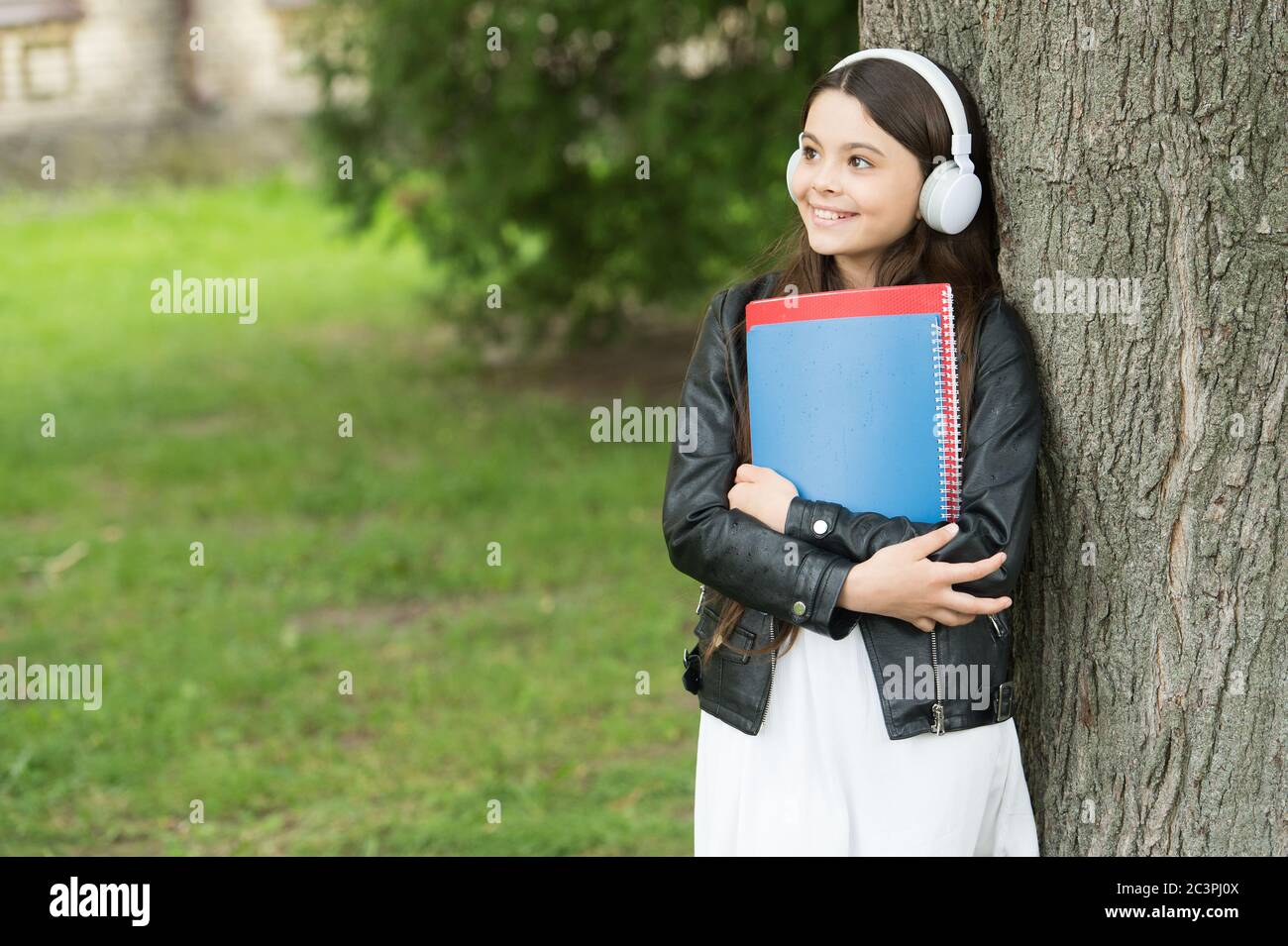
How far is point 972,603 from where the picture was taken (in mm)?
2238

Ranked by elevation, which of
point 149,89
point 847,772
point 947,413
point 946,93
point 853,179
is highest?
point 149,89

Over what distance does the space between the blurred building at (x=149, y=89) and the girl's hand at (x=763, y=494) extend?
1366cm

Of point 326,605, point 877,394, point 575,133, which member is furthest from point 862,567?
point 575,133

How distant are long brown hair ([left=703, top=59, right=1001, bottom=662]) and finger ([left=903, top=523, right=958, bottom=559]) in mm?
204

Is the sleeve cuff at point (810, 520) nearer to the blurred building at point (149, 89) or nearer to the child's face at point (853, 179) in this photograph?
the child's face at point (853, 179)

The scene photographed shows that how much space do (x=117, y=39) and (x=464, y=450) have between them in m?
10.4

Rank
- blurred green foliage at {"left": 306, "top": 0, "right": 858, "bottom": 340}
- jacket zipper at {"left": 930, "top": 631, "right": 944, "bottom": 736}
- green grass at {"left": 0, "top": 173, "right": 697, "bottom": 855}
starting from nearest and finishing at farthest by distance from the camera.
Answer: jacket zipper at {"left": 930, "top": 631, "right": 944, "bottom": 736} → green grass at {"left": 0, "top": 173, "right": 697, "bottom": 855} → blurred green foliage at {"left": 306, "top": 0, "right": 858, "bottom": 340}

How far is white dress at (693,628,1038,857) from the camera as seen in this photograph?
2.34 metres

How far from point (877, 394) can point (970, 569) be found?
1.09 feet

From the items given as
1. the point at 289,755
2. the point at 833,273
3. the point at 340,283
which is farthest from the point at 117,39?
the point at 833,273

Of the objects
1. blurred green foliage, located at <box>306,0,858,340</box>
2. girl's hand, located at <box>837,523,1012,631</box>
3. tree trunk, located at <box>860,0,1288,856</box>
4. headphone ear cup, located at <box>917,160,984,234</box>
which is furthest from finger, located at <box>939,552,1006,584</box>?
blurred green foliage, located at <box>306,0,858,340</box>

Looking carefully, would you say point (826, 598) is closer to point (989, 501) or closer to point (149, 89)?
point (989, 501)

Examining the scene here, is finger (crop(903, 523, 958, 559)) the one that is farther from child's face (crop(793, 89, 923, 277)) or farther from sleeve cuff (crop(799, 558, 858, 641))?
child's face (crop(793, 89, 923, 277))

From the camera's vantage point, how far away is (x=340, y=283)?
1292 cm
